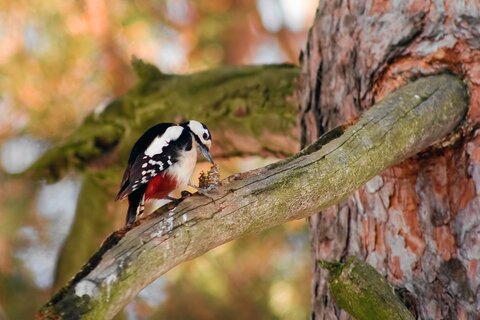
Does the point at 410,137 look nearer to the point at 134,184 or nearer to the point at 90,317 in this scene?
the point at 134,184

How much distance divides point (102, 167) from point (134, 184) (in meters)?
1.42

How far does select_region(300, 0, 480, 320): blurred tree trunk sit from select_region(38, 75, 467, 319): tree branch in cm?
10

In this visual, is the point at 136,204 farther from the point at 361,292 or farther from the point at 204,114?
the point at 204,114

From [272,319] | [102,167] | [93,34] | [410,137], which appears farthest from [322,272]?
[93,34]

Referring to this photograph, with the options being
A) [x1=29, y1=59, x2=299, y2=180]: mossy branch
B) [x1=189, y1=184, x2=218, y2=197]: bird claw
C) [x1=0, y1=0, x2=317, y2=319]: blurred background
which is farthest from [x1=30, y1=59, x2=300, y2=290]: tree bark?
[x1=189, y1=184, x2=218, y2=197]: bird claw

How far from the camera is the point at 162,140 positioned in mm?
2215

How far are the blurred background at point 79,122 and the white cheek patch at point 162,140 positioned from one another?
5.86ft

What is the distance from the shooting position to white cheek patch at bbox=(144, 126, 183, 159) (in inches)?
85.8

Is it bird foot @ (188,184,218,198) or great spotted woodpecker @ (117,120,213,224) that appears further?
great spotted woodpecker @ (117,120,213,224)

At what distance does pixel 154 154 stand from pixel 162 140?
5cm

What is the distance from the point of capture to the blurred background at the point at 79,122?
13.6 ft

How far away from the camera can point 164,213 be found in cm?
167

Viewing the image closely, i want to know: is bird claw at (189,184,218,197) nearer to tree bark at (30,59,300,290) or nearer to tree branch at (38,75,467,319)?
tree branch at (38,75,467,319)

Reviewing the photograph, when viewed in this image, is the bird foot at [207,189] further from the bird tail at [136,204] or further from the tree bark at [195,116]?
the tree bark at [195,116]
